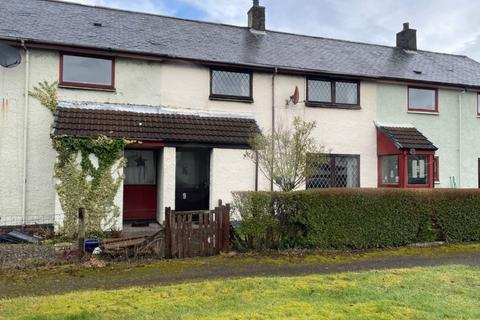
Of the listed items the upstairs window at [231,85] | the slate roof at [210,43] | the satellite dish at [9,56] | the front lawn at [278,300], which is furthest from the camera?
the upstairs window at [231,85]

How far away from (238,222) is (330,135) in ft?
24.2

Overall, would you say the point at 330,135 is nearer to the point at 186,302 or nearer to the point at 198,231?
the point at 198,231

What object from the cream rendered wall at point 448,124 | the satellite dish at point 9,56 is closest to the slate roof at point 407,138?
the cream rendered wall at point 448,124

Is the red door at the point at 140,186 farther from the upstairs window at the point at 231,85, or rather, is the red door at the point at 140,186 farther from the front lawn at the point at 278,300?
the front lawn at the point at 278,300

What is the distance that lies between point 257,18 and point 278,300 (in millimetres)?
16024

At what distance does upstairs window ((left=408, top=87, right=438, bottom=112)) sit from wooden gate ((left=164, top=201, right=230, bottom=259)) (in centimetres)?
1141

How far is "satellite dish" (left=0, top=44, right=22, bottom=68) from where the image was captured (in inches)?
454

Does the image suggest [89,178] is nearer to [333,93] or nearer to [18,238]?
[18,238]

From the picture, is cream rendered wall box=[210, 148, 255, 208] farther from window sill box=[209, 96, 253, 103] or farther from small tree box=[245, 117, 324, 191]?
window sill box=[209, 96, 253, 103]

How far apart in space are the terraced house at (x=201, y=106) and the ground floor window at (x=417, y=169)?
0.05 m

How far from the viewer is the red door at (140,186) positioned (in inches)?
547

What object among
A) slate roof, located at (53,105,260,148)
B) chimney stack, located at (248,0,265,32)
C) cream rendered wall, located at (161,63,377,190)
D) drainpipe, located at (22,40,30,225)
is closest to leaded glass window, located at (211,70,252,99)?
cream rendered wall, located at (161,63,377,190)

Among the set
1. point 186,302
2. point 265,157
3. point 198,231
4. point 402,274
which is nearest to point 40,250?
point 198,231

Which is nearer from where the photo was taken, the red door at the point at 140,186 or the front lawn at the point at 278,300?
the front lawn at the point at 278,300
